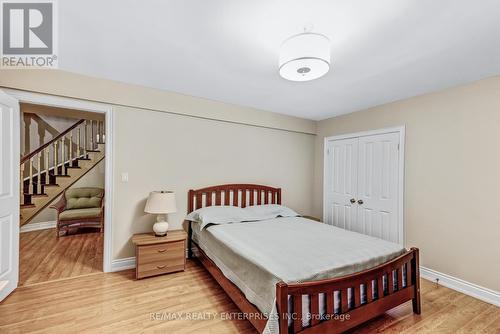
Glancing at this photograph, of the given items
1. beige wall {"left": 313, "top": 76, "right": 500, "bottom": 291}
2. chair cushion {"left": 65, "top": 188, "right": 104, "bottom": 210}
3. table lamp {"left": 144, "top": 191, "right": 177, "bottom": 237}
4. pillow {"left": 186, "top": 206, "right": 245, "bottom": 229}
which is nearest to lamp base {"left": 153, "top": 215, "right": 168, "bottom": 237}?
table lamp {"left": 144, "top": 191, "right": 177, "bottom": 237}

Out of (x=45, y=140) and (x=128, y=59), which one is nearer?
(x=128, y=59)

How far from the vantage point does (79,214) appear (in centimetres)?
439

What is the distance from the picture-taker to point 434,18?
156 cm

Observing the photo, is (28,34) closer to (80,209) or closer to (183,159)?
(183,159)

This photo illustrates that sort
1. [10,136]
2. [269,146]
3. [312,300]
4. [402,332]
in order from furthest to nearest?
[269,146], [10,136], [402,332], [312,300]

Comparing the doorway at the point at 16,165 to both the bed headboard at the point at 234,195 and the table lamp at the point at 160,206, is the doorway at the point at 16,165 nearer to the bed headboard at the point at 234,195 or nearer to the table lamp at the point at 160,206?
the table lamp at the point at 160,206

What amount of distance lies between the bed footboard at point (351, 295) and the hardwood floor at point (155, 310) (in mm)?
221

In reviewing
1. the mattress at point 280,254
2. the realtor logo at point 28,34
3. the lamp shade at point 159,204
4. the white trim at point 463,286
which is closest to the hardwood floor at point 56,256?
the lamp shade at point 159,204

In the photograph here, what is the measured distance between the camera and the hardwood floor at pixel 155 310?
188 cm

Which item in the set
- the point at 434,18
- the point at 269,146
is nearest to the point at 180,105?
the point at 269,146

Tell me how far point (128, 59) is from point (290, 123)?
9.14 feet

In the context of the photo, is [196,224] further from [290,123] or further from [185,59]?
[290,123]

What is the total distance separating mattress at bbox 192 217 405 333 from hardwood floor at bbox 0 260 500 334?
373 millimetres

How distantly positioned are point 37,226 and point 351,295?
5935mm
